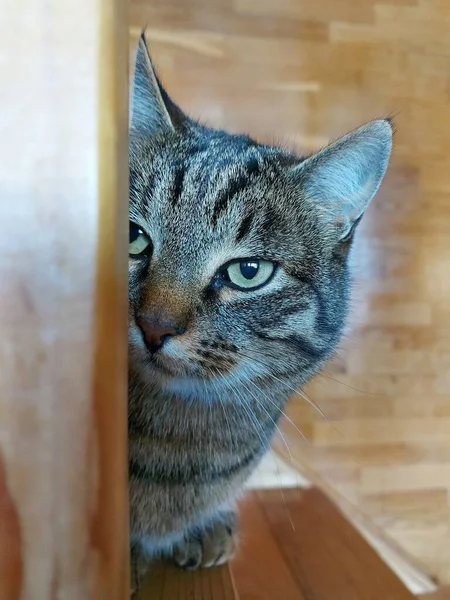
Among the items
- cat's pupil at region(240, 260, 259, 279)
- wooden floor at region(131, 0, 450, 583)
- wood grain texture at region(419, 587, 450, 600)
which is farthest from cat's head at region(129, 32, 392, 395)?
wood grain texture at region(419, 587, 450, 600)

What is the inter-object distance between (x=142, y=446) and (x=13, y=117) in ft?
1.30

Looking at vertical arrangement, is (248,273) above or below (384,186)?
below

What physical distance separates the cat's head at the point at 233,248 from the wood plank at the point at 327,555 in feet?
0.83

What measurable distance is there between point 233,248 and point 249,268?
0.03 m

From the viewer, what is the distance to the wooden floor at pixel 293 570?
0.57 m

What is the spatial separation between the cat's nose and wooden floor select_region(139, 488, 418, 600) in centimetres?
29

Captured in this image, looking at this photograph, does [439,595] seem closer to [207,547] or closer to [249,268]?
[207,547]

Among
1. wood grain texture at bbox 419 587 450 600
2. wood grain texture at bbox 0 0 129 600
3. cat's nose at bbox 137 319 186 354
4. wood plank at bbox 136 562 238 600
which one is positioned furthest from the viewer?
wood grain texture at bbox 419 587 450 600

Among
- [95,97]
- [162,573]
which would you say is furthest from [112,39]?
[162,573]

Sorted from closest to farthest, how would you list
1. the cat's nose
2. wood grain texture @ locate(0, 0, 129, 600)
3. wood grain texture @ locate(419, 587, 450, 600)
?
wood grain texture @ locate(0, 0, 129, 600)
the cat's nose
wood grain texture @ locate(419, 587, 450, 600)

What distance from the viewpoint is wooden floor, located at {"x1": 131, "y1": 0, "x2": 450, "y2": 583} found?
0.92 m

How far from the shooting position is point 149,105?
60cm

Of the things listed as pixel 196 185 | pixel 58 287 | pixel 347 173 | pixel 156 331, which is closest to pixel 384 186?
pixel 347 173

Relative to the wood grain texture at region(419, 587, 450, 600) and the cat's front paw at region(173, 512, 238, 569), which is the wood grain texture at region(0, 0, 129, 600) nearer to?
the cat's front paw at region(173, 512, 238, 569)
